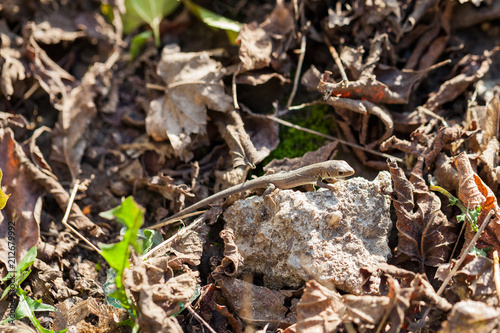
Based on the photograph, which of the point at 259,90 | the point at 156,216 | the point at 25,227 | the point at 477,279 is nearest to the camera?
the point at 477,279

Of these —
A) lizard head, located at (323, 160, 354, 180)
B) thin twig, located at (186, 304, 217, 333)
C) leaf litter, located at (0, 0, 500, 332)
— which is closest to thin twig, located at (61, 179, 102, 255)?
leaf litter, located at (0, 0, 500, 332)

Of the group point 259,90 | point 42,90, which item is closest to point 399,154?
point 259,90

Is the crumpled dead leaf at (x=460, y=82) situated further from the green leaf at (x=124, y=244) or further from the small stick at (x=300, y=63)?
the green leaf at (x=124, y=244)

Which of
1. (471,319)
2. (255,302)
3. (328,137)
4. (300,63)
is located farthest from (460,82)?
(255,302)

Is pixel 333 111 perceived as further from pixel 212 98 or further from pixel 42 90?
pixel 42 90

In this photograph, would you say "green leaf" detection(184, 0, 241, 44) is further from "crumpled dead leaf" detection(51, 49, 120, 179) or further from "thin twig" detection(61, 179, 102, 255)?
"thin twig" detection(61, 179, 102, 255)

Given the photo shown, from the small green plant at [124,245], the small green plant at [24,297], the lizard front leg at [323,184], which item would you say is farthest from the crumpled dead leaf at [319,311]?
the small green plant at [24,297]

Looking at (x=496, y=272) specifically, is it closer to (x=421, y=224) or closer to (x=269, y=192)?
(x=421, y=224)
